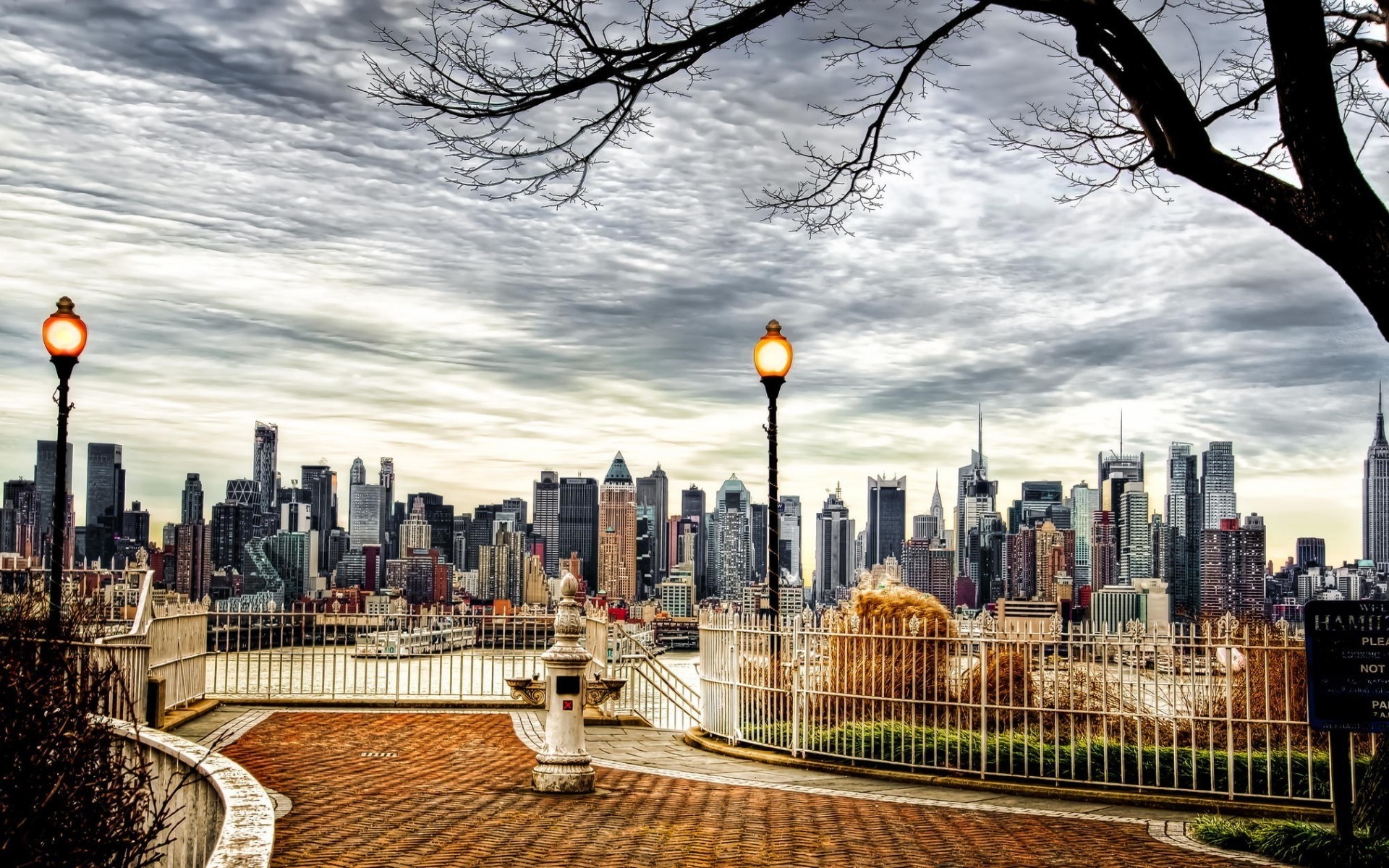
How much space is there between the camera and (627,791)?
12359mm

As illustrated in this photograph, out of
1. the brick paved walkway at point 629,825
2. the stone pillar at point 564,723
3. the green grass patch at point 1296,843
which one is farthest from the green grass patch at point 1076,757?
the stone pillar at point 564,723

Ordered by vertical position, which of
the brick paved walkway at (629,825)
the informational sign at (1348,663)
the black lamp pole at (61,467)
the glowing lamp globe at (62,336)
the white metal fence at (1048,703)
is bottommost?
the brick paved walkway at (629,825)

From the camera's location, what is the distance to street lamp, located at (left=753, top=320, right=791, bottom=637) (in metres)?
16.6

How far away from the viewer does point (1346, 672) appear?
9.99m

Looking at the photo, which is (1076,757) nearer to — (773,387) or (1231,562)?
(773,387)

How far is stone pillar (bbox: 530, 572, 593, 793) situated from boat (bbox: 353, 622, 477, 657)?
25.8 feet

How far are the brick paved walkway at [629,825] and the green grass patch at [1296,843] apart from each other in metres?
0.42

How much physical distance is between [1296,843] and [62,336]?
47.3 feet

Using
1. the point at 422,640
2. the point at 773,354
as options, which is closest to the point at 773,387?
the point at 773,354

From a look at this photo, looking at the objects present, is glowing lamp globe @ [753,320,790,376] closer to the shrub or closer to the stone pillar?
the stone pillar

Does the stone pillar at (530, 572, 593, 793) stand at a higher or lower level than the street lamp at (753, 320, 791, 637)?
lower

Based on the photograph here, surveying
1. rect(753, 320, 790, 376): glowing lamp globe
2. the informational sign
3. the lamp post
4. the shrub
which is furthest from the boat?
the shrub

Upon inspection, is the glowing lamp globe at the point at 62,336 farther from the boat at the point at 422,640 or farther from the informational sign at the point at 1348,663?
the informational sign at the point at 1348,663

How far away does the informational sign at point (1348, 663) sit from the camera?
32.4ft
